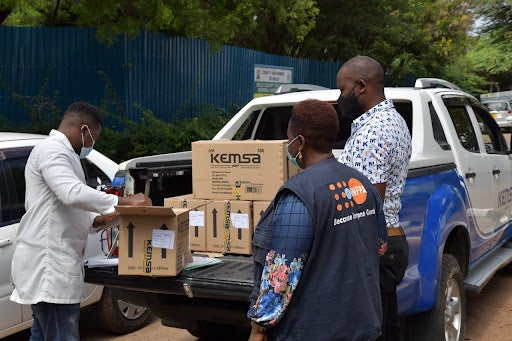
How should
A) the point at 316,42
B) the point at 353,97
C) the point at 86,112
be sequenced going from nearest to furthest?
the point at 353,97 < the point at 86,112 < the point at 316,42

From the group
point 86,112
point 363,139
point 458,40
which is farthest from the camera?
point 458,40

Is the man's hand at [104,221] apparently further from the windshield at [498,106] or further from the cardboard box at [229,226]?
the windshield at [498,106]

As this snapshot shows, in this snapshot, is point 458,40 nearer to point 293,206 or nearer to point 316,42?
point 316,42

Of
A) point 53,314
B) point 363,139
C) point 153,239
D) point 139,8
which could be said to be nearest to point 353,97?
point 363,139

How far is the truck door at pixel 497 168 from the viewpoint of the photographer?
554 cm

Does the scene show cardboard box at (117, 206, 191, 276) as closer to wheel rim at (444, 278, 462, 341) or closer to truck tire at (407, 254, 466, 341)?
truck tire at (407, 254, 466, 341)

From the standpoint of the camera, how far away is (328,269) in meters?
2.27

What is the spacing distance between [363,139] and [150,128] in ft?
22.8

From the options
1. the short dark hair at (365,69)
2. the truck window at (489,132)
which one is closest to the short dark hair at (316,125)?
the short dark hair at (365,69)

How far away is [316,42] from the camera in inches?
699

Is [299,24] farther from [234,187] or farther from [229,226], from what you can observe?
[229,226]

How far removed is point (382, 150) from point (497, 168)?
3108 mm

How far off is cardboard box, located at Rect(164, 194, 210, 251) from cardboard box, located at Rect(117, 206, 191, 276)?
0.46 m

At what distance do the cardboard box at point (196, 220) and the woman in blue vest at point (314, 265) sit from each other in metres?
1.75
